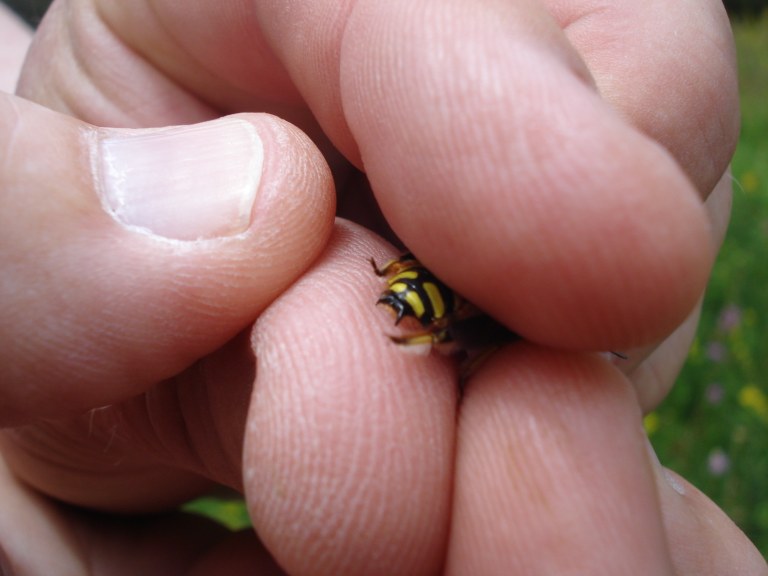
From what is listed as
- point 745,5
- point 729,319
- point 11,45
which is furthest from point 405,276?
point 745,5

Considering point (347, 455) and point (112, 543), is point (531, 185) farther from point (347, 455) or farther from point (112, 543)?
point (112, 543)

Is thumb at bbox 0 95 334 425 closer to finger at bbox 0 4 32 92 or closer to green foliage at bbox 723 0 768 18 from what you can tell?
finger at bbox 0 4 32 92

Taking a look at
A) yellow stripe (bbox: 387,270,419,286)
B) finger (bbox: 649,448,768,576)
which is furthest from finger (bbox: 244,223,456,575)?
finger (bbox: 649,448,768,576)

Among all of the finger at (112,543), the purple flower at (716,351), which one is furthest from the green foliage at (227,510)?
the purple flower at (716,351)

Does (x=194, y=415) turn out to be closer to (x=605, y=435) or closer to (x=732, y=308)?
(x=605, y=435)

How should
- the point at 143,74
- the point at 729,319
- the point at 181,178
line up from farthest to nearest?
the point at 729,319, the point at 143,74, the point at 181,178

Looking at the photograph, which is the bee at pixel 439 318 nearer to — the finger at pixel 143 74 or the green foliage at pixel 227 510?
the finger at pixel 143 74
